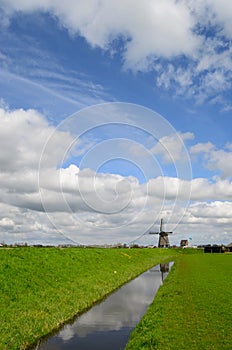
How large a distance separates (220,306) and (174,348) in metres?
9.31

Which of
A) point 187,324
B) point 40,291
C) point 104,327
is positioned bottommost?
point 104,327

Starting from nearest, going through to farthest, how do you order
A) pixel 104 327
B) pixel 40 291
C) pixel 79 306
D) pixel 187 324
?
pixel 187 324, pixel 104 327, pixel 79 306, pixel 40 291

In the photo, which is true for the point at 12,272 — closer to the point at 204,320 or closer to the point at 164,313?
the point at 164,313

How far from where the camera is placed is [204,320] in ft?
62.2

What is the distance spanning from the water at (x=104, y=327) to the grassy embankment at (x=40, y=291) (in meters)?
0.75

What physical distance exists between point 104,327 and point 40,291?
6.71 meters

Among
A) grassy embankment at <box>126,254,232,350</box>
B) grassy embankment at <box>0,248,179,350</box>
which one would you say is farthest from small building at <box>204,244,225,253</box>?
grassy embankment at <box>126,254,232,350</box>

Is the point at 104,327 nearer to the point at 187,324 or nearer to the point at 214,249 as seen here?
the point at 187,324

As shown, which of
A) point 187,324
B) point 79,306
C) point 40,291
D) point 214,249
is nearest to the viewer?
A: point 187,324

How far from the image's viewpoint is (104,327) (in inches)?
816

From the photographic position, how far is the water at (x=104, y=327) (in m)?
17.3

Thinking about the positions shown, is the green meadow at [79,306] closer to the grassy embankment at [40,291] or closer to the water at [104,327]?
the grassy embankment at [40,291]

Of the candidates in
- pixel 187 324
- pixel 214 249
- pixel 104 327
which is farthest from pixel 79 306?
pixel 214 249

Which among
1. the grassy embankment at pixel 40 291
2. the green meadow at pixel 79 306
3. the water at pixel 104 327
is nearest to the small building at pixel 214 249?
the grassy embankment at pixel 40 291
